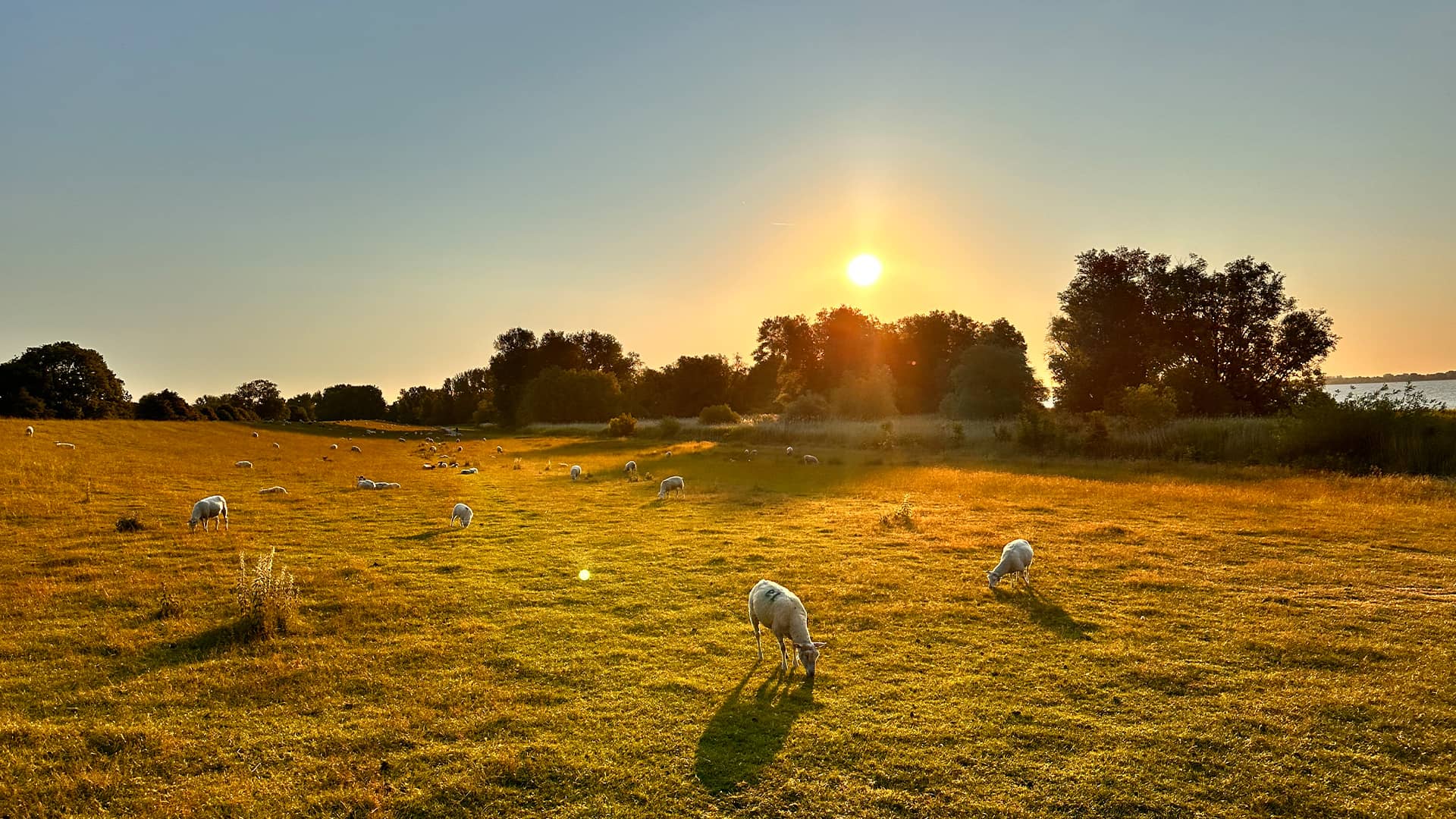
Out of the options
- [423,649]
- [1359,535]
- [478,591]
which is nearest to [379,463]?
[478,591]

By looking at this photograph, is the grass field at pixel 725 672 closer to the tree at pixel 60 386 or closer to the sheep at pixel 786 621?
the sheep at pixel 786 621

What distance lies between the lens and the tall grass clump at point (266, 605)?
8.58 m

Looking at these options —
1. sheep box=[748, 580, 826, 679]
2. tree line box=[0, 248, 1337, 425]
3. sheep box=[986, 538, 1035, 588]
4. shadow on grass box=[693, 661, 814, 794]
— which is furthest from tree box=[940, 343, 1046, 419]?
shadow on grass box=[693, 661, 814, 794]

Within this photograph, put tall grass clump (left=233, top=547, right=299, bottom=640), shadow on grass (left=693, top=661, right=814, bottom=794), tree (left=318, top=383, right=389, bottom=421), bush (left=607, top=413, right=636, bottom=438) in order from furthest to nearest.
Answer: tree (left=318, top=383, right=389, bottom=421) < bush (left=607, top=413, right=636, bottom=438) < tall grass clump (left=233, top=547, right=299, bottom=640) < shadow on grass (left=693, top=661, right=814, bottom=794)

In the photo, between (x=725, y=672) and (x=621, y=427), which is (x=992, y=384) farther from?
(x=725, y=672)

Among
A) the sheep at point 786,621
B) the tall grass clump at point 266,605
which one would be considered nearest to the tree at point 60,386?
the tall grass clump at point 266,605

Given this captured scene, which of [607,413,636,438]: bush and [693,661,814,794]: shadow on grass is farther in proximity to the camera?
[607,413,636,438]: bush

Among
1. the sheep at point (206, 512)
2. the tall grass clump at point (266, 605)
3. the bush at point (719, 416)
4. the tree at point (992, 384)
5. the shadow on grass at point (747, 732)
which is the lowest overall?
the shadow on grass at point (747, 732)

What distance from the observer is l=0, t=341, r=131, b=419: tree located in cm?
4725

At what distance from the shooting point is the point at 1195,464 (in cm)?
2952

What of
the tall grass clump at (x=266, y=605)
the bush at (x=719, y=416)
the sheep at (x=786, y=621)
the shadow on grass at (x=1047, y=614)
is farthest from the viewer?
the bush at (x=719, y=416)

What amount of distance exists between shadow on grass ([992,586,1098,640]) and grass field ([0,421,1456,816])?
0.07 metres

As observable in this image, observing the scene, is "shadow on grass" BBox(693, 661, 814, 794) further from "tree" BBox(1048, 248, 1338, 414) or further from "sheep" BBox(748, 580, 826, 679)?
"tree" BBox(1048, 248, 1338, 414)

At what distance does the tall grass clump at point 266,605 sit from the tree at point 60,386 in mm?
57477
